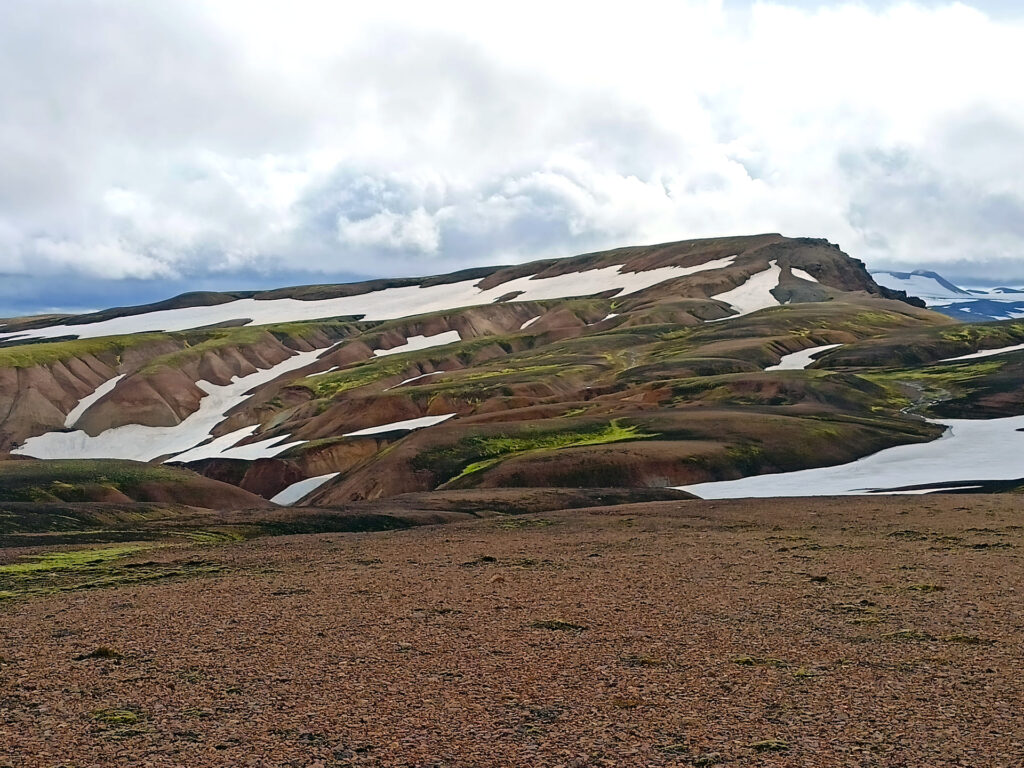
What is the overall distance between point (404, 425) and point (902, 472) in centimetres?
Answer: 5647

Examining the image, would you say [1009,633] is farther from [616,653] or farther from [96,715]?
[96,715]

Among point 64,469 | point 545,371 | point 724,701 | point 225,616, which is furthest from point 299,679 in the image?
point 545,371

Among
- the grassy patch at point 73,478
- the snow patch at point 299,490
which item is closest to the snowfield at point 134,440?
the snow patch at point 299,490

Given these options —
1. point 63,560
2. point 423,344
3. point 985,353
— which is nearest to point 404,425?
point 63,560

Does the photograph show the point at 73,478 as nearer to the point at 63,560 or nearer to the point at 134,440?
the point at 63,560

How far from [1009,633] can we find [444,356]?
150240mm

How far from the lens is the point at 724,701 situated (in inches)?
616

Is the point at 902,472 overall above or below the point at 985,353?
below

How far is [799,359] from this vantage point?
444 ft

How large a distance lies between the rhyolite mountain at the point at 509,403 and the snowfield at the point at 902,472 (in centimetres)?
267

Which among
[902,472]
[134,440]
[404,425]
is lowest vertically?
[902,472]

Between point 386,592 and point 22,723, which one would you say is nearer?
point 22,723

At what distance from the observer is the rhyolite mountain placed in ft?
226

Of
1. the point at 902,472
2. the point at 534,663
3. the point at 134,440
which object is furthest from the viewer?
the point at 134,440
